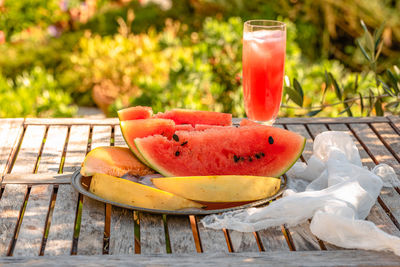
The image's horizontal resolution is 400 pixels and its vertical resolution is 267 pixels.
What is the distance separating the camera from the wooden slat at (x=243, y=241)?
1271 mm

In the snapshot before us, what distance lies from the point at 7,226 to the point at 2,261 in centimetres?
19

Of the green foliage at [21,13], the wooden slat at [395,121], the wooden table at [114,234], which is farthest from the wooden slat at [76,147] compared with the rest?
the green foliage at [21,13]

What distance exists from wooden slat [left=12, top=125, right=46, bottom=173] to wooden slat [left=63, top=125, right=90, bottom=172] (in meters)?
0.10

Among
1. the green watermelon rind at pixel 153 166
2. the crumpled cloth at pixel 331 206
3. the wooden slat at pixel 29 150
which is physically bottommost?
the wooden slat at pixel 29 150

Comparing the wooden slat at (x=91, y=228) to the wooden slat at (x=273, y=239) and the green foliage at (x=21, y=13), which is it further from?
the green foliage at (x=21, y=13)

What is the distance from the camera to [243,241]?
1306mm

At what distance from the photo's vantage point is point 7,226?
1.36 metres

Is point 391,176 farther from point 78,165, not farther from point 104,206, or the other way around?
point 78,165

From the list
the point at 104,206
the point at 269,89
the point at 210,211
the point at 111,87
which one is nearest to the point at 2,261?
the point at 104,206

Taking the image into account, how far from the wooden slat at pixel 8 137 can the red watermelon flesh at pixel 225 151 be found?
0.48 meters

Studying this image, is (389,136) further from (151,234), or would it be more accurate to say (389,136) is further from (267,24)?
(151,234)

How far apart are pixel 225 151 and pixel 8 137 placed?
0.83m

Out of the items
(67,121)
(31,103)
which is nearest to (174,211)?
(67,121)

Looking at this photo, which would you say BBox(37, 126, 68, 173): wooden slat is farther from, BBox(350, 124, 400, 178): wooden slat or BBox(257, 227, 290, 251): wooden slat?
BBox(350, 124, 400, 178): wooden slat
